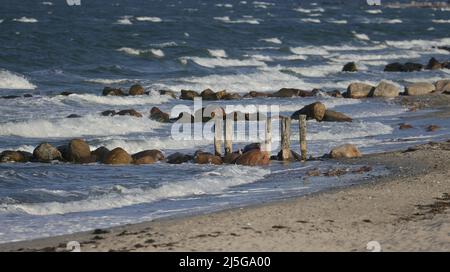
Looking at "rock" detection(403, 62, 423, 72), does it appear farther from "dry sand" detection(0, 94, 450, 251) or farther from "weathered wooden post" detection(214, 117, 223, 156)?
"dry sand" detection(0, 94, 450, 251)

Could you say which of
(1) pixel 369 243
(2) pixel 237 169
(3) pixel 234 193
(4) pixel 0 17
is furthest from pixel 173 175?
(4) pixel 0 17

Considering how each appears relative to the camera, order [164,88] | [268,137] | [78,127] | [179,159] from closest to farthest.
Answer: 1. [179,159]
2. [268,137]
3. [78,127]
4. [164,88]

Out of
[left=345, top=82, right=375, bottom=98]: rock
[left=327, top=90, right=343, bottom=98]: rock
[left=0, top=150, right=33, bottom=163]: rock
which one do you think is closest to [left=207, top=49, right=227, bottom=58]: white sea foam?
[left=327, top=90, right=343, bottom=98]: rock

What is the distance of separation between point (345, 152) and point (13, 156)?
8.02m

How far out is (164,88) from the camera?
135 ft

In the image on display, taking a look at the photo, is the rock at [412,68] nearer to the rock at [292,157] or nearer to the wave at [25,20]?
the wave at [25,20]

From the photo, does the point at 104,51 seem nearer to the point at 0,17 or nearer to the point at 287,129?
the point at 0,17

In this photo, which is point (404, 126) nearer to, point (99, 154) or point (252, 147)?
point (252, 147)

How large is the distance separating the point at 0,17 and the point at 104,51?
2179 cm

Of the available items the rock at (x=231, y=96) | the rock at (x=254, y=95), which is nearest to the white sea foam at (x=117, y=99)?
the rock at (x=231, y=96)

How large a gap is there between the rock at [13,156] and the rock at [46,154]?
0.79 feet

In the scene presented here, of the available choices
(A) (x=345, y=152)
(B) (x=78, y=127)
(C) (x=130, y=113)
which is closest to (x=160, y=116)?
(C) (x=130, y=113)

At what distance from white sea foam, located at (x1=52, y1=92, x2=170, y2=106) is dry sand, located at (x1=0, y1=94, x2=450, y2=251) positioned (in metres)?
19.9
